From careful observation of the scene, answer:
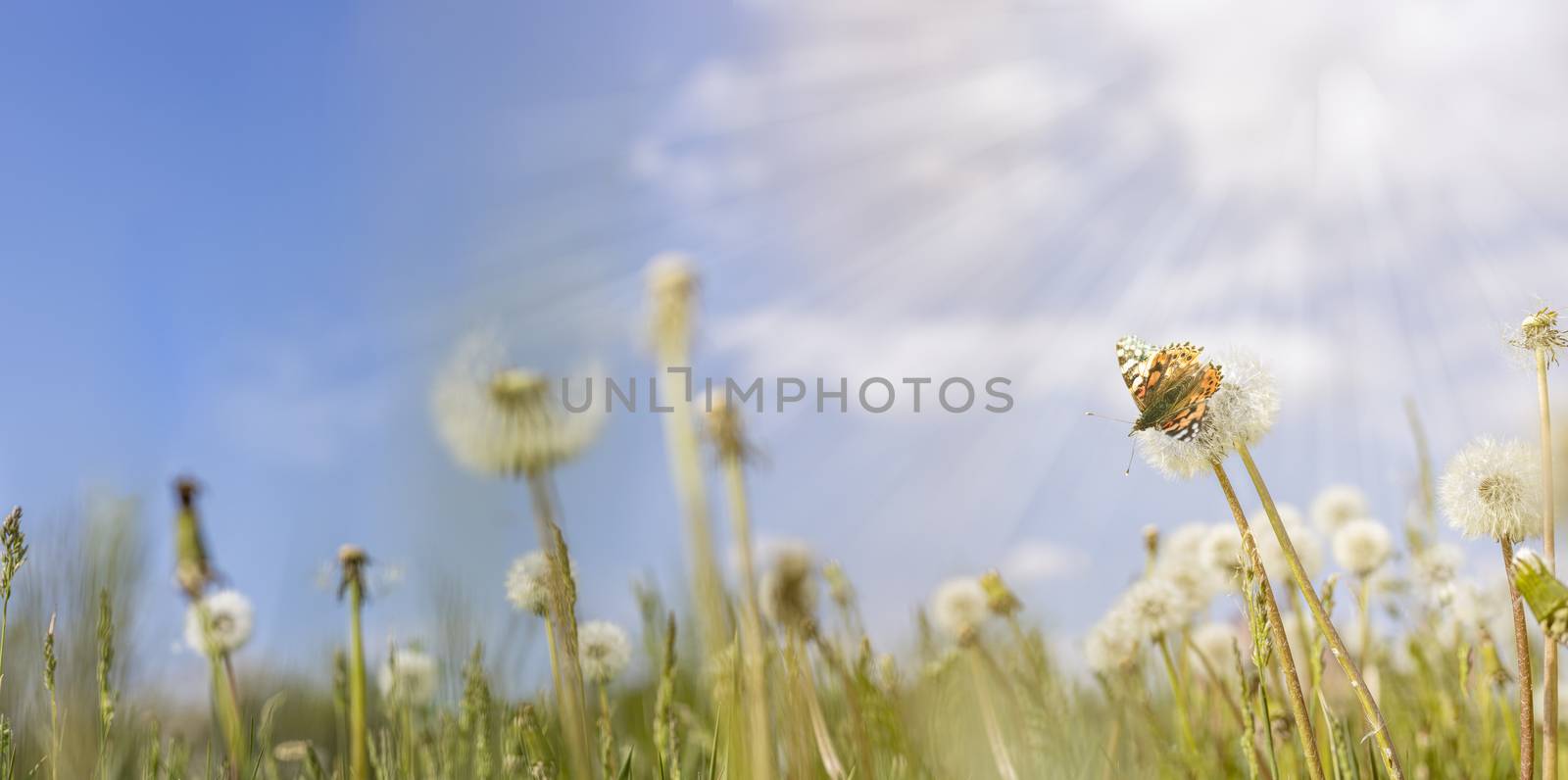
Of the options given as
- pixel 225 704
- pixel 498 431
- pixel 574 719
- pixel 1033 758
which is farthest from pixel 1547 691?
pixel 225 704

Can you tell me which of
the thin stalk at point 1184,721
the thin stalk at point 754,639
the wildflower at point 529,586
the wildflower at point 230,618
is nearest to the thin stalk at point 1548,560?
the thin stalk at point 1184,721

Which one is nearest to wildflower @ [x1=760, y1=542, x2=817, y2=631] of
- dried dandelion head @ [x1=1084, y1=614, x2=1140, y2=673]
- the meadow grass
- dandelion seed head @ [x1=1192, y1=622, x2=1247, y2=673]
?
the meadow grass

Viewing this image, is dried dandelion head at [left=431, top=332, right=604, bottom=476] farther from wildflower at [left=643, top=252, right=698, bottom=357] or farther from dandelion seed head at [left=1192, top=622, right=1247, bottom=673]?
dandelion seed head at [left=1192, top=622, right=1247, bottom=673]

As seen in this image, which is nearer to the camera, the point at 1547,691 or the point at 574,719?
the point at 574,719

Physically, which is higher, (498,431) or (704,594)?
(498,431)

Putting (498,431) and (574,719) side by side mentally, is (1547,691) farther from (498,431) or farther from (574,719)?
(498,431)

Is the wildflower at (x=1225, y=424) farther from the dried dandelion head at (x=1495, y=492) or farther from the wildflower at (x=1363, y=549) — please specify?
the wildflower at (x=1363, y=549)

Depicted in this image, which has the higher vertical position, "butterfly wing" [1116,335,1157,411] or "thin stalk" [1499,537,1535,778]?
"butterfly wing" [1116,335,1157,411]
